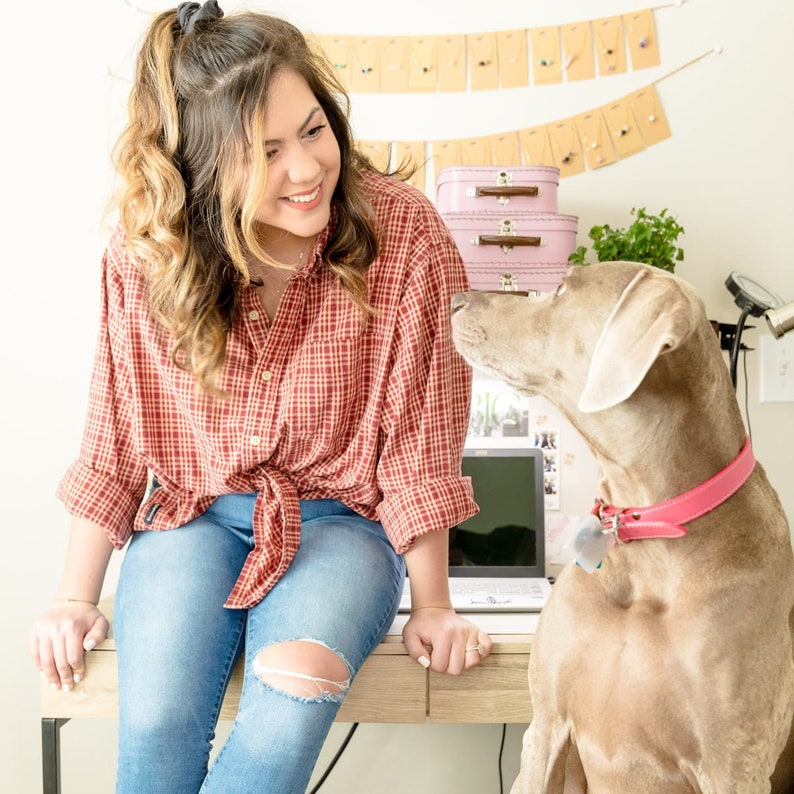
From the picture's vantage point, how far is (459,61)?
198cm

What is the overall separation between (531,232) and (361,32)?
595 mm

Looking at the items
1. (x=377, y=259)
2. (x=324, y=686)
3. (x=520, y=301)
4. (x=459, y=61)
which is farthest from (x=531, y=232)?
(x=324, y=686)

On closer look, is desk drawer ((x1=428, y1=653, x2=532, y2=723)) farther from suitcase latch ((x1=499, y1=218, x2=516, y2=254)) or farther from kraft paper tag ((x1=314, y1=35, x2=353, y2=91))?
kraft paper tag ((x1=314, y1=35, x2=353, y2=91))

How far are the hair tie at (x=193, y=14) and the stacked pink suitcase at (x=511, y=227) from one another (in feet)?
2.27

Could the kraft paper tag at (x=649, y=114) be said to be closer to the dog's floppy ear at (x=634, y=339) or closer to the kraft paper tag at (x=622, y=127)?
the kraft paper tag at (x=622, y=127)

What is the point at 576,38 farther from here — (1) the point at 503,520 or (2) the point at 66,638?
(2) the point at 66,638

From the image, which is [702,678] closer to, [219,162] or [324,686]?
[324,686]

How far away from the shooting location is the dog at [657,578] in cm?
89

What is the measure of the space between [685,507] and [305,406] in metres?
0.51

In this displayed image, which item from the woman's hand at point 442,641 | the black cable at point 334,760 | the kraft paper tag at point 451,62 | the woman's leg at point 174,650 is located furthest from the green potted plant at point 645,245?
the black cable at point 334,760

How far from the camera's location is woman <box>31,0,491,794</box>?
1.16 m

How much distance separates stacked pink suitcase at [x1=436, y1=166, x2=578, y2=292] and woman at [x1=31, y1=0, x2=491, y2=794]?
0.48m

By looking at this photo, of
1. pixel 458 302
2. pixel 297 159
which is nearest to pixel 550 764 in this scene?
pixel 458 302

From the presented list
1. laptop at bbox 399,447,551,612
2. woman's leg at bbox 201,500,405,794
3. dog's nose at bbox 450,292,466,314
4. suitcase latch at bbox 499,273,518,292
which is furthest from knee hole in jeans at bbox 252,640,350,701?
suitcase latch at bbox 499,273,518,292
